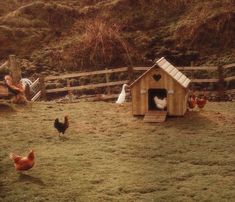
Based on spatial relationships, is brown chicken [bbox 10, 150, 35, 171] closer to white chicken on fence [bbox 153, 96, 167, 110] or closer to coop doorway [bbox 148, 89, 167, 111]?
white chicken on fence [bbox 153, 96, 167, 110]

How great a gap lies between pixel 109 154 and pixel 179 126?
7.87 feet

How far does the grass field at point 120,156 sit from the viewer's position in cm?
733

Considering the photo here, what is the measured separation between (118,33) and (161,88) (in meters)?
7.25

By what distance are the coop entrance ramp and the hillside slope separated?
5735mm

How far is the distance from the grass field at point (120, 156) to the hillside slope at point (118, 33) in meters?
5.31

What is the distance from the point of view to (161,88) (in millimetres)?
11562

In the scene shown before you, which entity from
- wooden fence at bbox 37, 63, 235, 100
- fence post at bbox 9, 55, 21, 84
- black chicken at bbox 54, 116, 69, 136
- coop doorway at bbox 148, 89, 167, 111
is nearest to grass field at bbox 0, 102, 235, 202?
black chicken at bbox 54, 116, 69, 136

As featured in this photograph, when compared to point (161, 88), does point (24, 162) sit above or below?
below

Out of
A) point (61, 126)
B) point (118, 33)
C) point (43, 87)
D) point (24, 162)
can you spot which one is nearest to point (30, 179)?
point (24, 162)

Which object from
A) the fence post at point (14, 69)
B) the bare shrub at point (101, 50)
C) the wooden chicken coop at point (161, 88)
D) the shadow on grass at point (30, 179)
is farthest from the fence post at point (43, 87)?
the shadow on grass at point (30, 179)

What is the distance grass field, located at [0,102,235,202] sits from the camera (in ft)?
24.0

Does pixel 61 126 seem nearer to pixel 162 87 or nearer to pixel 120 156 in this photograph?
pixel 120 156

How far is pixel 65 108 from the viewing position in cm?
1302

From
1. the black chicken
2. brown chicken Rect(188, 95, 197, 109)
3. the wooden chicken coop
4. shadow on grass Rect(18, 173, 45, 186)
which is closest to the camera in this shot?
shadow on grass Rect(18, 173, 45, 186)
